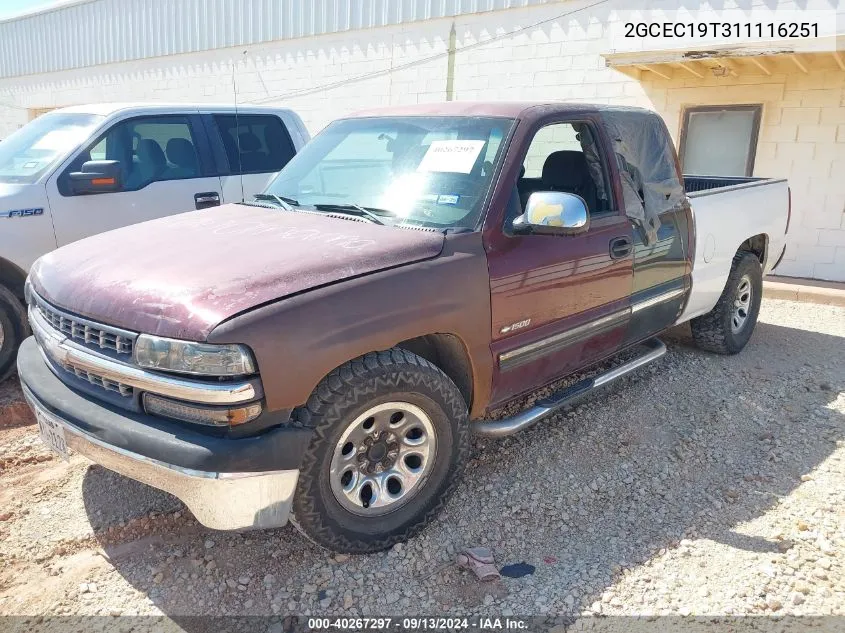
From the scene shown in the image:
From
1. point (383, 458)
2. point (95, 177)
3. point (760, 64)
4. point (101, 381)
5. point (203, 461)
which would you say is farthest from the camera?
point (760, 64)

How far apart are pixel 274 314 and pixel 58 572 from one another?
1.51 meters

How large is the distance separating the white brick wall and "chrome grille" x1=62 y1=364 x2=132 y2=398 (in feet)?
26.3

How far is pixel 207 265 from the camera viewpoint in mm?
2631

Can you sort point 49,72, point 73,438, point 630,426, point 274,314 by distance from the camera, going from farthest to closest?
1. point 49,72
2. point 630,426
3. point 73,438
4. point 274,314

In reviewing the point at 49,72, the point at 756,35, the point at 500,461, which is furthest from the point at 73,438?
the point at 49,72

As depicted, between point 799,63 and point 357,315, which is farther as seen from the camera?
point 799,63

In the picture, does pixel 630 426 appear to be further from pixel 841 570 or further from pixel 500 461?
pixel 841 570

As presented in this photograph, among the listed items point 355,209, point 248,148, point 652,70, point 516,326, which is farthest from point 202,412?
point 652,70

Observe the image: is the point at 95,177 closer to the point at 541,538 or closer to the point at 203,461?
the point at 203,461

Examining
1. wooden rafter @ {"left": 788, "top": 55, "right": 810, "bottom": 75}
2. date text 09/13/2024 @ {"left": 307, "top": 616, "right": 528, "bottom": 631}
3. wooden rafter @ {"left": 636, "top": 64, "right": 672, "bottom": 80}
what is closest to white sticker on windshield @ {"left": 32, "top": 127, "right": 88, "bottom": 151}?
date text 09/13/2024 @ {"left": 307, "top": 616, "right": 528, "bottom": 631}

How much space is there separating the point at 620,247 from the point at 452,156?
1.19m

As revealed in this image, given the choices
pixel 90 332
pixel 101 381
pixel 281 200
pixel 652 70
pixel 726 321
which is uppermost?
pixel 652 70

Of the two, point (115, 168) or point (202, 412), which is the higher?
point (115, 168)

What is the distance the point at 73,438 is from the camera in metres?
2.55
